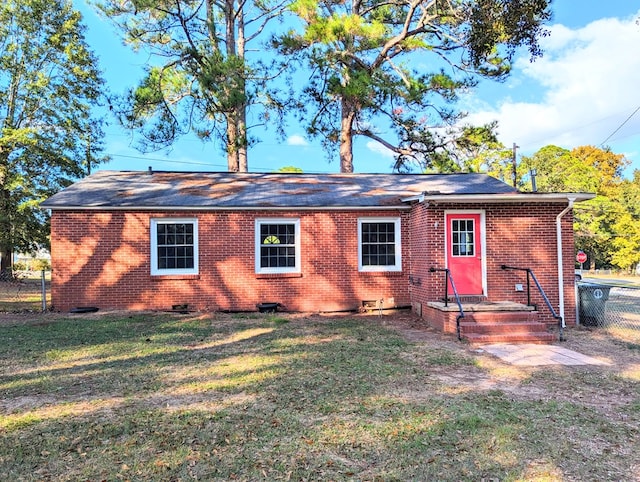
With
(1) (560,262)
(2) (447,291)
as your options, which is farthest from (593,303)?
(2) (447,291)

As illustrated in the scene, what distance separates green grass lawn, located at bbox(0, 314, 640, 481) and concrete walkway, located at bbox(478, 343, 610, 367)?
40 cm

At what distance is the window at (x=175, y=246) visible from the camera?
11034mm

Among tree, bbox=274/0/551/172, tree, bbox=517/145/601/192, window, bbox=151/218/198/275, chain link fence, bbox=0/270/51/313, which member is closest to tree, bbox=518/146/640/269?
tree, bbox=517/145/601/192

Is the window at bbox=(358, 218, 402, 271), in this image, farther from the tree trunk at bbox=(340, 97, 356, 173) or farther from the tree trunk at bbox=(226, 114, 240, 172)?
the tree trunk at bbox=(340, 97, 356, 173)

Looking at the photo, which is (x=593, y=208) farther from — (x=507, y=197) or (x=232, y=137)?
(x=507, y=197)

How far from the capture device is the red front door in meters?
9.61

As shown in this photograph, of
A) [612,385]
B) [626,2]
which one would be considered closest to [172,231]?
[612,385]

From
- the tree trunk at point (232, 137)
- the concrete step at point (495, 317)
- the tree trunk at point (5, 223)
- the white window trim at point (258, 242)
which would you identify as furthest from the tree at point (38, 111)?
the concrete step at point (495, 317)

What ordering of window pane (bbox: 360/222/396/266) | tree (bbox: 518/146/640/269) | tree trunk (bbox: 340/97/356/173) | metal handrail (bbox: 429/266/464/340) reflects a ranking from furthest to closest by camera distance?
1. tree (bbox: 518/146/640/269)
2. tree trunk (bbox: 340/97/356/173)
3. window pane (bbox: 360/222/396/266)
4. metal handrail (bbox: 429/266/464/340)

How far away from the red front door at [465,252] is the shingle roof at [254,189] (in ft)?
2.40

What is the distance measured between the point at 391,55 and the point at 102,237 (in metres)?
14.3

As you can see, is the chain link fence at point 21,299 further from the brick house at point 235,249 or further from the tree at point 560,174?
the tree at point 560,174

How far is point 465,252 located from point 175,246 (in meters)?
7.23

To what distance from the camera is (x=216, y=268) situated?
1111 cm
